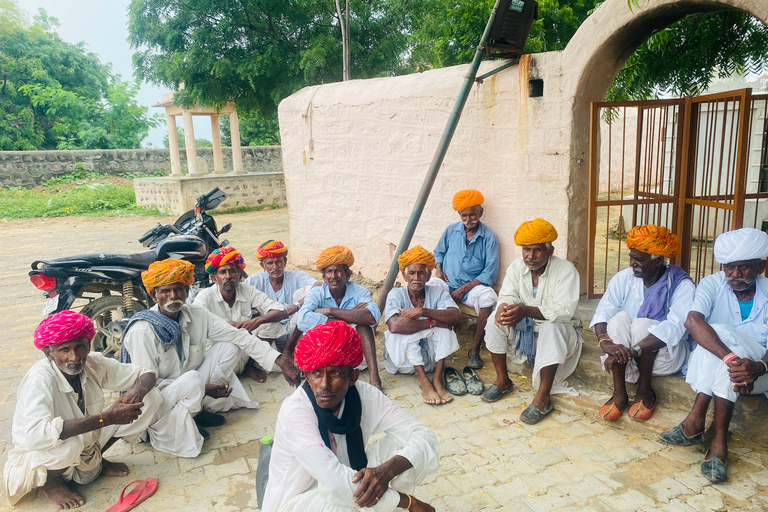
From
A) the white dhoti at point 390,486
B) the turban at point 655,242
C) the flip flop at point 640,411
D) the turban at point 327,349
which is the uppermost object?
the turban at point 655,242

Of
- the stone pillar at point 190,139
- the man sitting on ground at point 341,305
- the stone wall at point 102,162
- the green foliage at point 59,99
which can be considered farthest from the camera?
the green foliage at point 59,99

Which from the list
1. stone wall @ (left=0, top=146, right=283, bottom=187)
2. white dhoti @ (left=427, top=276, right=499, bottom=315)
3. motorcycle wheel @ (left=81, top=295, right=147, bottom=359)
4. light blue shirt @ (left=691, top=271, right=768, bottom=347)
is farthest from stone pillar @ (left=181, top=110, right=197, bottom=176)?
light blue shirt @ (left=691, top=271, right=768, bottom=347)

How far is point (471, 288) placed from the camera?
5.39 meters

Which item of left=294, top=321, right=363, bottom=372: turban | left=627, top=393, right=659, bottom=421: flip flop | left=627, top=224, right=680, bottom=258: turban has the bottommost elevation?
left=627, top=393, right=659, bottom=421: flip flop

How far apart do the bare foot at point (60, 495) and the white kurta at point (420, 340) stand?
8.02ft

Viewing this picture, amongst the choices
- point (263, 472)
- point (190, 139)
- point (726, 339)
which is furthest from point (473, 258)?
point (190, 139)

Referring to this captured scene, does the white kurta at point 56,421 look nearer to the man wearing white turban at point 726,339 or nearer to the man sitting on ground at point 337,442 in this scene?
the man sitting on ground at point 337,442

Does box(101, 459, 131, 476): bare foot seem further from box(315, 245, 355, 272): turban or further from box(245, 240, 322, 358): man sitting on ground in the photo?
box(315, 245, 355, 272): turban

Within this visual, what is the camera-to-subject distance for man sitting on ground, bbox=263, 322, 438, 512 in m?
2.31

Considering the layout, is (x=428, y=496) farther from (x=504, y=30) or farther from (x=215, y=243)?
(x=215, y=243)

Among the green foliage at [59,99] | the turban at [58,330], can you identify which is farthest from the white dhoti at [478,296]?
the green foliage at [59,99]

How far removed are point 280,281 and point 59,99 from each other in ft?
74.4

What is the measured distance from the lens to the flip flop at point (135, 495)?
3.21 meters

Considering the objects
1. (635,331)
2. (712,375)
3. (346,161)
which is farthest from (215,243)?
(712,375)
